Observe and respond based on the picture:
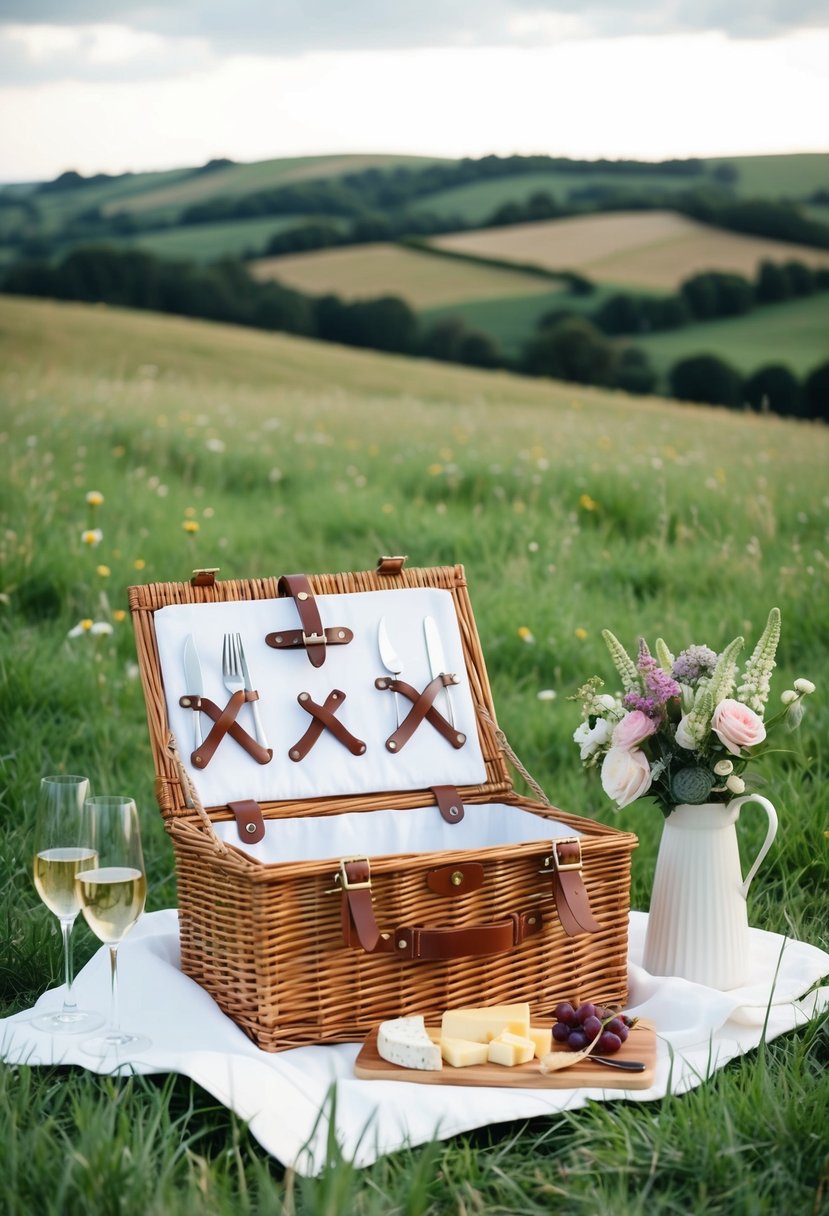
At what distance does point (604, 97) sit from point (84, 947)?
34.9 feet

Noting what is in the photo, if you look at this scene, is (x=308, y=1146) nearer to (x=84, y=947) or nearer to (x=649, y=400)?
(x=84, y=947)

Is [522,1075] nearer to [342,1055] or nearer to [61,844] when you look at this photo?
[342,1055]

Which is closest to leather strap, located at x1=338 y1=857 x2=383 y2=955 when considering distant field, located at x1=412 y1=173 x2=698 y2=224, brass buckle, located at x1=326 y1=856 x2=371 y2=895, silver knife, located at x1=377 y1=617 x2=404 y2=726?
brass buckle, located at x1=326 y1=856 x2=371 y2=895

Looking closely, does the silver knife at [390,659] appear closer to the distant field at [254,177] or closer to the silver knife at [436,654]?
the silver knife at [436,654]

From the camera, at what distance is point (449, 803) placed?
2756 mm

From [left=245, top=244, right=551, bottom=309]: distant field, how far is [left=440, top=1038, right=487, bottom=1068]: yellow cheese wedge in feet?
65.7

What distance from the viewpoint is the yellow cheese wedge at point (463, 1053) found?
206 centimetres

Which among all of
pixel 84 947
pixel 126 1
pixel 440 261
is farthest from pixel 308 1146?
pixel 440 261

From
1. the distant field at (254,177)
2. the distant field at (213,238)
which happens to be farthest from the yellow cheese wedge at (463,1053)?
the distant field at (254,177)

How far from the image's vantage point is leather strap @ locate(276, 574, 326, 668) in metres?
2.78

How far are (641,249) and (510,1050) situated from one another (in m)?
20.7

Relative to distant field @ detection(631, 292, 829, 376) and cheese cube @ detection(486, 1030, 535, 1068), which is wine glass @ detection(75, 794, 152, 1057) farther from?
distant field @ detection(631, 292, 829, 376)

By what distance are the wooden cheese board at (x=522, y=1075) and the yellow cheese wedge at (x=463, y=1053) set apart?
1 centimetres

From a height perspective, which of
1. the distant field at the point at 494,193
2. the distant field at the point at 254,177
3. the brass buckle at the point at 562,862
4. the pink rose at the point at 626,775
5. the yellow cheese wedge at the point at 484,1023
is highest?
the distant field at the point at 254,177
